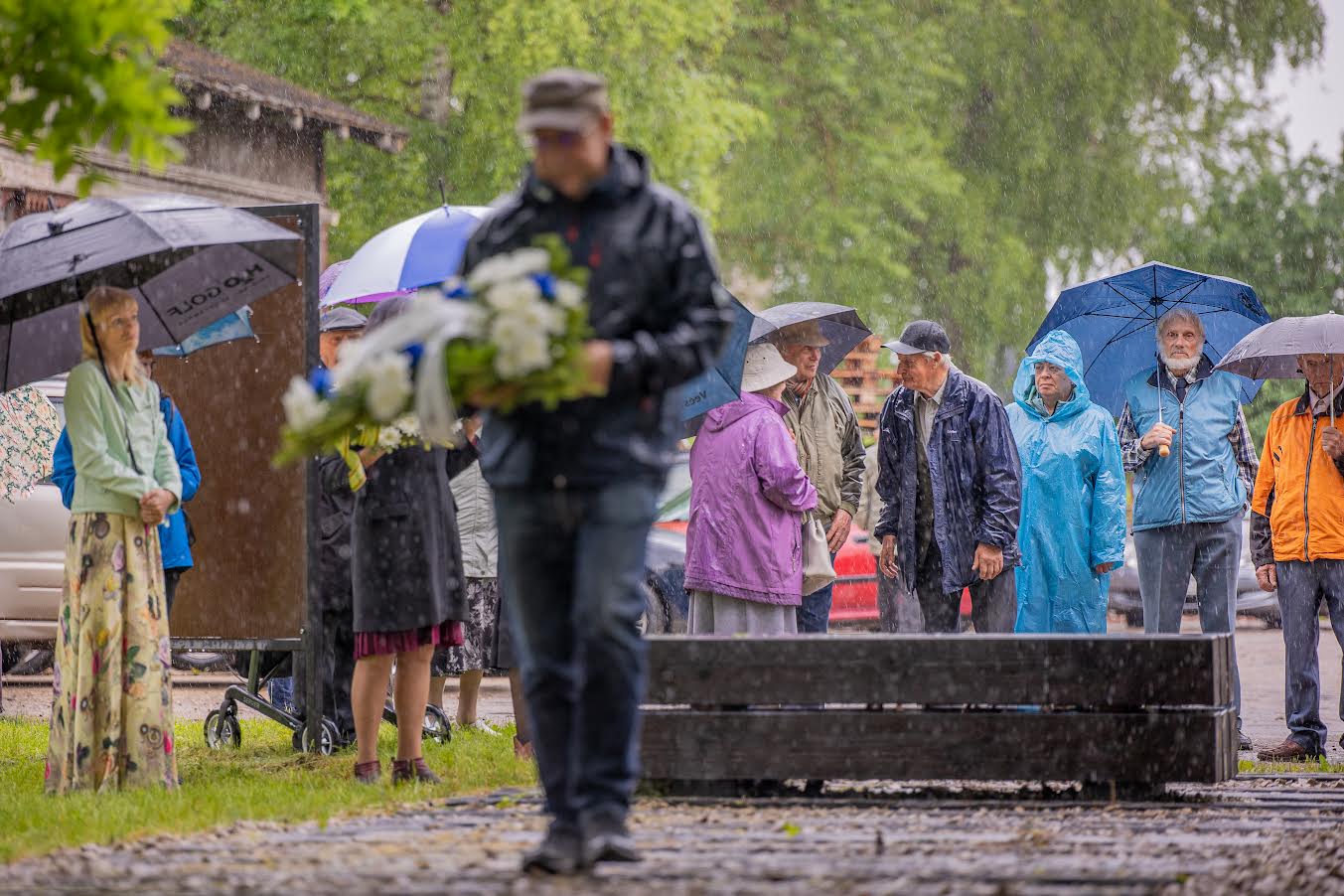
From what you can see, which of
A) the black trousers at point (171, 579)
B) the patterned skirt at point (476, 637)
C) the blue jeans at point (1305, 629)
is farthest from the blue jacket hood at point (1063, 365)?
the black trousers at point (171, 579)

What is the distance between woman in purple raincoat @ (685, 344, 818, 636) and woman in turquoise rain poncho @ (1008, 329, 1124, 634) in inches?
51.8

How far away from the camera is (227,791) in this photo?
25.8 ft

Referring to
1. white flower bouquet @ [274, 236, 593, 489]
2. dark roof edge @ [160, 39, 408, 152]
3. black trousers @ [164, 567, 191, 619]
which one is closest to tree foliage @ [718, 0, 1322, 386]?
dark roof edge @ [160, 39, 408, 152]

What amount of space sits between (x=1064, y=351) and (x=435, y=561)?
374cm

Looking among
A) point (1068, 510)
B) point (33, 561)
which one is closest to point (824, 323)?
point (1068, 510)

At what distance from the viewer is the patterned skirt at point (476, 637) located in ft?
36.5

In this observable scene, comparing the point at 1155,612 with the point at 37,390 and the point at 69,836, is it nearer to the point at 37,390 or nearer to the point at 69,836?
the point at 69,836

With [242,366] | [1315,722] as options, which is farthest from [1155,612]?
[242,366]

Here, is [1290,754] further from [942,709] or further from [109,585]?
[109,585]

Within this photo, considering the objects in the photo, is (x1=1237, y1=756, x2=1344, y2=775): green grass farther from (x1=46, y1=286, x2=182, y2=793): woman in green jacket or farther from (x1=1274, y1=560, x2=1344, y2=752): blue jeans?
(x1=46, y1=286, x2=182, y2=793): woman in green jacket

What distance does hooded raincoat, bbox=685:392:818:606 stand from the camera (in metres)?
9.27

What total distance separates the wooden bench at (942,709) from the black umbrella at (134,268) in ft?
8.72

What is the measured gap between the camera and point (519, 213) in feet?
17.6

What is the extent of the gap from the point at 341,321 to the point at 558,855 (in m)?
5.82
